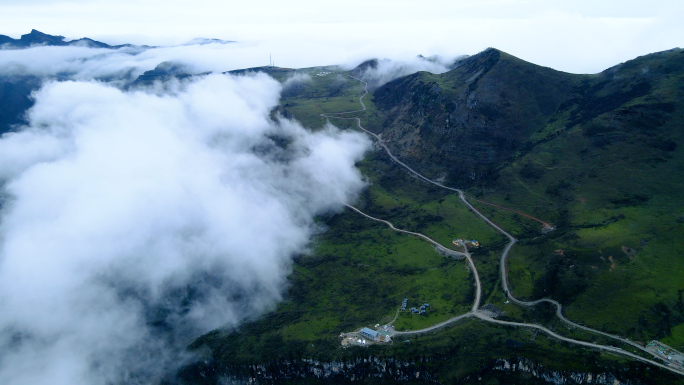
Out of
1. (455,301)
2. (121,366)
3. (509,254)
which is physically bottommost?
(121,366)

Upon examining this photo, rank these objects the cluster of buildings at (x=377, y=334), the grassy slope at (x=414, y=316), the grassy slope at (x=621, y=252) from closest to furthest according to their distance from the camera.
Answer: the grassy slope at (x=621, y=252) → the grassy slope at (x=414, y=316) → the cluster of buildings at (x=377, y=334)

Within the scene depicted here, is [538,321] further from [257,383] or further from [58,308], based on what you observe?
[58,308]

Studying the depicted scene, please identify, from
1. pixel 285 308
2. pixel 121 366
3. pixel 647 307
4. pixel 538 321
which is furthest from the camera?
pixel 285 308

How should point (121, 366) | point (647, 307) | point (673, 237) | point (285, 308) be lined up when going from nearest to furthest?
point (647, 307) < point (673, 237) < point (121, 366) < point (285, 308)

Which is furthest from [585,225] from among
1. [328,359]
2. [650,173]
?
[328,359]

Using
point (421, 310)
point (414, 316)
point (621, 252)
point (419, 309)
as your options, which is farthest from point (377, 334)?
point (621, 252)

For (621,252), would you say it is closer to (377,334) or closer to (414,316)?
(414,316)

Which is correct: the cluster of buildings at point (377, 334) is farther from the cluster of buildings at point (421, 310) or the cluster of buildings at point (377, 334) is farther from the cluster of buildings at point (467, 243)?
the cluster of buildings at point (467, 243)

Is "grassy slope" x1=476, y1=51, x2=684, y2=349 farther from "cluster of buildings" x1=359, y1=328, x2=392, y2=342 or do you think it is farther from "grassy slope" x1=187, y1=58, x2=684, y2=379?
"cluster of buildings" x1=359, y1=328, x2=392, y2=342

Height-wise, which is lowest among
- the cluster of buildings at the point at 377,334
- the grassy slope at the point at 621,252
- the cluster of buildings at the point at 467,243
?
the cluster of buildings at the point at 377,334

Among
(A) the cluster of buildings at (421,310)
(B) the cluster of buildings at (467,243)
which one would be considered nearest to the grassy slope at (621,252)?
(B) the cluster of buildings at (467,243)

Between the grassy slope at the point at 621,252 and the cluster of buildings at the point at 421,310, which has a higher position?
the grassy slope at the point at 621,252
